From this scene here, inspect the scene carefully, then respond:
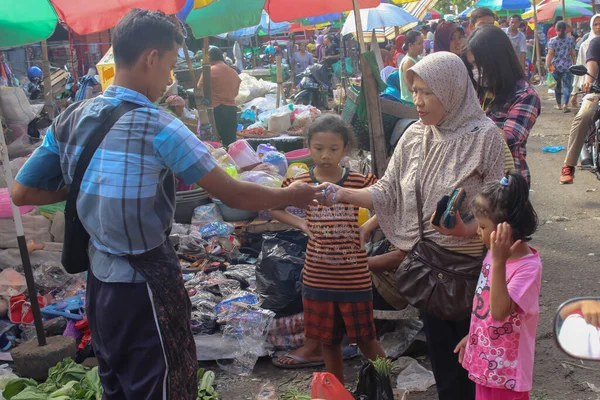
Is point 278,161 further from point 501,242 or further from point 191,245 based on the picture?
point 501,242

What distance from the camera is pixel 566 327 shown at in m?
1.44

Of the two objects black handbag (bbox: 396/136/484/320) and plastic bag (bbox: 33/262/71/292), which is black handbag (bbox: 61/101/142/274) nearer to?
black handbag (bbox: 396/136/484/320)

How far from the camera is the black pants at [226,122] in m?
11.3

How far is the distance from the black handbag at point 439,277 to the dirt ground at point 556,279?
118 centimetres

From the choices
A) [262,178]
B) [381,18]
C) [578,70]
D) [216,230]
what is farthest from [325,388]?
[381,18]

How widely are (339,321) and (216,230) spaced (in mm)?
3032

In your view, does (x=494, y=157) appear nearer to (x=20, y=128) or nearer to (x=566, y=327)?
(x=566, y=327)

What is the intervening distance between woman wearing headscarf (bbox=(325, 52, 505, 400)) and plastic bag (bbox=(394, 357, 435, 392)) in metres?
0.79

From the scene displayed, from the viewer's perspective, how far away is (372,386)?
3273 millimetres

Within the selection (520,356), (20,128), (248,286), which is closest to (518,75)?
(520,356)

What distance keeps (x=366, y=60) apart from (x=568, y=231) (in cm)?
314

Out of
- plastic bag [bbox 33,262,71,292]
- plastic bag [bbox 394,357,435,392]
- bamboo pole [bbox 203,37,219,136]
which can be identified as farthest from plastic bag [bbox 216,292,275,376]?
bamboo pole [bbox 203,37,219,136]

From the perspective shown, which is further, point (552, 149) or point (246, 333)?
point (552, 149)

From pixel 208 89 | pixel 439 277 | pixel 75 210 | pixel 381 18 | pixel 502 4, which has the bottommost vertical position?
pixel 439 277
